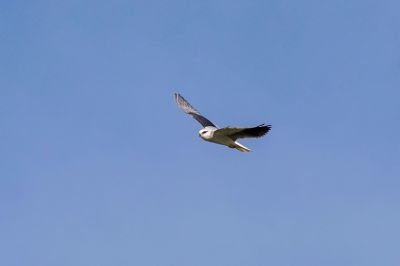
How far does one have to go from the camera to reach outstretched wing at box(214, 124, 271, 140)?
4192 cm

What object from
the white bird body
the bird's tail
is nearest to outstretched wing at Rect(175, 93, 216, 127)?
the white bird body

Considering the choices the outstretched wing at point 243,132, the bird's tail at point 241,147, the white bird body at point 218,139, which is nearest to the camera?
the outstretched wing at point 243,132

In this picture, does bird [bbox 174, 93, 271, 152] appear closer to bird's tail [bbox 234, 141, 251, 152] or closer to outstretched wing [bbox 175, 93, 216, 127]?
bird's tail [bbox 234, 141, 251, 152]

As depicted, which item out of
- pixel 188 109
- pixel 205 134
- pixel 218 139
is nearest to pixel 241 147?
pixel 218 139

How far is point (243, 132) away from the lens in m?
42.9

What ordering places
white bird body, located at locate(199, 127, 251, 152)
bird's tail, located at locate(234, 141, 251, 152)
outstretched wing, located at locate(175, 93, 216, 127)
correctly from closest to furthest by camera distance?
white bird body, located at locate(199, 127, 251, 152)
bird's tail, located at locate(234, 141, 251, 152)
outstretched wing, located at locate(175, 93, 216, 127)

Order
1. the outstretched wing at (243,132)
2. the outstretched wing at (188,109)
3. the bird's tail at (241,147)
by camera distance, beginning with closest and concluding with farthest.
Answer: the outstretched wing at (243,132) → the bird's tail at (241,147) → the outstretched wing at (188,109)

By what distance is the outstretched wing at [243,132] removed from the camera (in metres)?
41.9

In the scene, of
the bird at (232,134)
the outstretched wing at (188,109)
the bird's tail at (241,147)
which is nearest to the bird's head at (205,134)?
the bird at (232,134)

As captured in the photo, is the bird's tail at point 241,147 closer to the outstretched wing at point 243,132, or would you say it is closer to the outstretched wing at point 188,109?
the outstretched wing at point 243,132

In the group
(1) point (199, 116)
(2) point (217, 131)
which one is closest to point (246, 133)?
(2) point (217, 131)

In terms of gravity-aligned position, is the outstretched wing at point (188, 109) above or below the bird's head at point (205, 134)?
above

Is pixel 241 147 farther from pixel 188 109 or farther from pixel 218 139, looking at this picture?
pixel 188 109

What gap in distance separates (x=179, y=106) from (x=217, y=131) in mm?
10739
